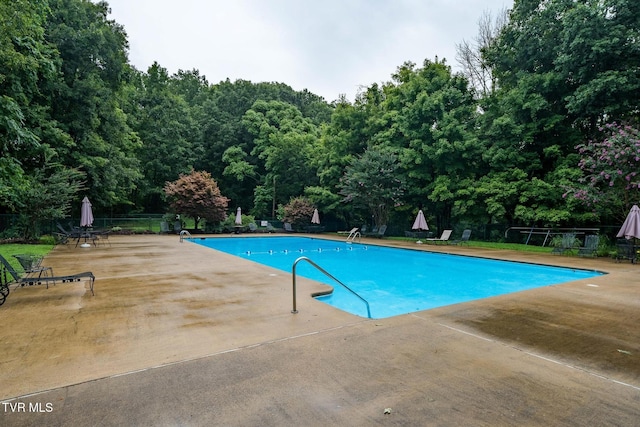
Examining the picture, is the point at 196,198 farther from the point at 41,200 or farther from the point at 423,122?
the point at 423,122

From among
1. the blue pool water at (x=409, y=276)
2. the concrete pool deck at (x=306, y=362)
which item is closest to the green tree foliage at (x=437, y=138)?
the blue pool water at (x=409, y=276)

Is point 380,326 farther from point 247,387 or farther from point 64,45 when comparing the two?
point 64,45

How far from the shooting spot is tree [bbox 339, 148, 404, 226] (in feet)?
61.6

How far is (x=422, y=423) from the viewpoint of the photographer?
7.29 ft

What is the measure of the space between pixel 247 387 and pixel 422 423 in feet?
4.21

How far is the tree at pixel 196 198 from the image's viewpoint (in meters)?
20.5

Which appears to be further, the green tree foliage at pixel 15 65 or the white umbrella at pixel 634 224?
the white umbrella at pixel 634 224

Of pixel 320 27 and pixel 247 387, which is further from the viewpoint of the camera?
pixel 320 27

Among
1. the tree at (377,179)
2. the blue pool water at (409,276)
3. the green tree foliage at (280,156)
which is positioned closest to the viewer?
the blue pool water at (409,276)

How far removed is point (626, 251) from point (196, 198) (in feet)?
63.0

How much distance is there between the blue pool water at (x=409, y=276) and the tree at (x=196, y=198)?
21.7 ft

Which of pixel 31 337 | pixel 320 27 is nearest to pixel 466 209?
pixel 320 27

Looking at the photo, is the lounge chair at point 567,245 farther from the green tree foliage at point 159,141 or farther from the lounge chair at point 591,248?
the green tree foliage at point 159,141

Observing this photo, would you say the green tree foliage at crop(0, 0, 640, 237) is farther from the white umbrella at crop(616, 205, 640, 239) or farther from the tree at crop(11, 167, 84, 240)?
the white umbrella at crop(616, 205, 640, 239)
